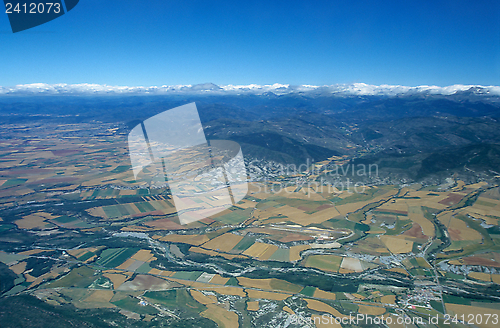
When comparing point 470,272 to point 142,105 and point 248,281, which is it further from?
point 142,105

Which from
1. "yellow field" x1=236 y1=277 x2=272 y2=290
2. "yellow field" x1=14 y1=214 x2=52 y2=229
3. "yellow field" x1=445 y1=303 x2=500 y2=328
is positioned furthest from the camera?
"yellow field" x1=14 y1=214 x2=52 y2=229

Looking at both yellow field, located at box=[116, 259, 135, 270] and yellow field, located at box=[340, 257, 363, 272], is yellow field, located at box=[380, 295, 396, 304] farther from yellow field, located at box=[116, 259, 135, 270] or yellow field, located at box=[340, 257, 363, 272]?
yellow field, located at box=[116, 259, 135, 270]

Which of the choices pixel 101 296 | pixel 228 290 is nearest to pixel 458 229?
pixel 228 290

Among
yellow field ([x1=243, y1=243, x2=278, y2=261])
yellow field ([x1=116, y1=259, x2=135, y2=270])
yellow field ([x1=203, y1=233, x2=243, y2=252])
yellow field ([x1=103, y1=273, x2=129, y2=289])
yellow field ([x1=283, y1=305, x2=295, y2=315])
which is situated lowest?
yellow field ([x1=243, y1=243, x2=278, y2=261])

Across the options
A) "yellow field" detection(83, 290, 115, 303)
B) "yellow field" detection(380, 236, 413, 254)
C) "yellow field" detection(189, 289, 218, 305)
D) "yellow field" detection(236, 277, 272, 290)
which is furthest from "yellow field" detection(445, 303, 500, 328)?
"yellow field" detection(83, 290, 115, 303)

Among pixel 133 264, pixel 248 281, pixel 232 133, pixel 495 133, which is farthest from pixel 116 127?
pixel 495 133

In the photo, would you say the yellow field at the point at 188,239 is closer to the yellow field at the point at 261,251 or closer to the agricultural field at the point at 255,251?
the agricultural field at the point at 255,251

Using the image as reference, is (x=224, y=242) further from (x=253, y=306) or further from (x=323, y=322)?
(x=323, y=322)
